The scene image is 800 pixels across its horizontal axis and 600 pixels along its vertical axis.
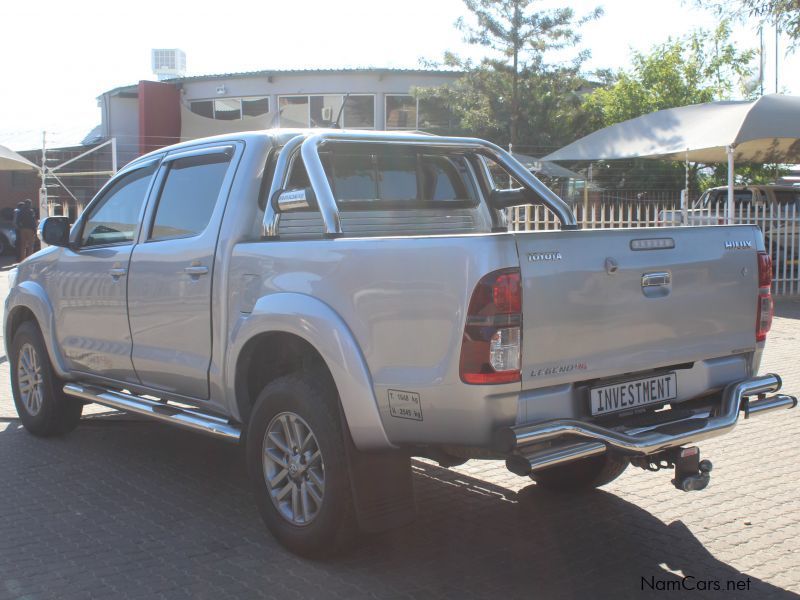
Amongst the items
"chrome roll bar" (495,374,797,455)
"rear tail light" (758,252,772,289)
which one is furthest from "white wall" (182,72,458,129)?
"chrome roll bar" (495,374,797,455)

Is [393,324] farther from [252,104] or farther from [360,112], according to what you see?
[252,104]

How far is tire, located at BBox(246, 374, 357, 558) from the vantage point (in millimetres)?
4082

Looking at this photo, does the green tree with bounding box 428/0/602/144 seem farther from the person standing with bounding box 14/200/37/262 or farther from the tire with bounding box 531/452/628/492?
the tire with bounding box 531/452/628/492

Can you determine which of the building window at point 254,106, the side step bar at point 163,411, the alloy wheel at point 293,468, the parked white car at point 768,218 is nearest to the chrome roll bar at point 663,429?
the alloy wheel at point 293,468

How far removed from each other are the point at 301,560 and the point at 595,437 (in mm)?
1521

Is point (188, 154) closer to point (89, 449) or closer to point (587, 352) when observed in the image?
point (89, 449)

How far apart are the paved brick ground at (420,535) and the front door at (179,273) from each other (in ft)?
2.37

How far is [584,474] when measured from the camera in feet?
17.1

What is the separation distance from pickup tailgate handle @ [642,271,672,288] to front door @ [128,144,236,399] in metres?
2.20

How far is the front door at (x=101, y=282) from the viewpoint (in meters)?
5.71

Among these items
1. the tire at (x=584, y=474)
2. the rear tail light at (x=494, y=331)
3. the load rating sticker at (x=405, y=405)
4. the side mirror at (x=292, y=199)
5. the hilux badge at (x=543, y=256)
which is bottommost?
the tire at (x=584, y=474)

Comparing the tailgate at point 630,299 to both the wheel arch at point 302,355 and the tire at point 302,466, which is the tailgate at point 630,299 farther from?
the tire at point 302,466

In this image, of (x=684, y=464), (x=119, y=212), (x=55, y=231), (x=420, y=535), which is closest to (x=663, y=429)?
(x=684, y=464)

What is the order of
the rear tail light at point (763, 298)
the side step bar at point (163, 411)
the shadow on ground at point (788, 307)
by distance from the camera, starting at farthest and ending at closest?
1. the shadow on ground at point (788, 307)
2. the side step bar at point (163, 411)
3. the rear tail light at point (763, 298)
